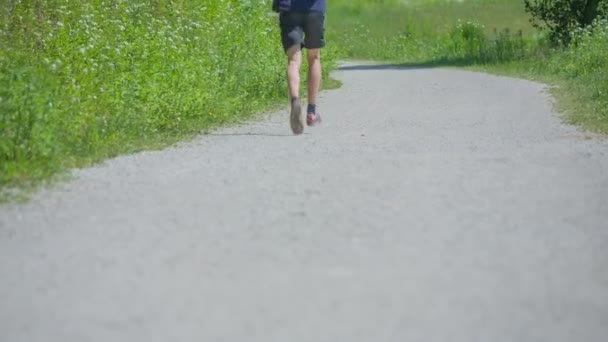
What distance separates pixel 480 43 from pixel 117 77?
22.1 meters

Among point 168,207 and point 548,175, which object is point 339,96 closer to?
point 548,175

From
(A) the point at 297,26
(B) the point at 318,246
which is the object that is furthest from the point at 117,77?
(B) the point at 318,246

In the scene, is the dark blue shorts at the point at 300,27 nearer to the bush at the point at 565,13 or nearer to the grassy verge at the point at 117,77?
the grassy verge at the point at 117,77

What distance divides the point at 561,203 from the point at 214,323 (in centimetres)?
281

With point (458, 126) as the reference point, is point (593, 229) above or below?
above

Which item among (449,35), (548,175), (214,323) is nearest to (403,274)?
(214,323)

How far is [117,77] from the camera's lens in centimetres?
1004

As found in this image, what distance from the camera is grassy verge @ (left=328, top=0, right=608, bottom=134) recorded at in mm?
14570

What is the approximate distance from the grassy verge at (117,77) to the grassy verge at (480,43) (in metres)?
3.65

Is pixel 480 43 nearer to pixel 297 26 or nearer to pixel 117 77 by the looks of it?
pixel 297 26

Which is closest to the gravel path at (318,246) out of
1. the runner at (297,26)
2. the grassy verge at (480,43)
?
the runner at (297,26)

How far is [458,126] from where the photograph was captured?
10.6 m

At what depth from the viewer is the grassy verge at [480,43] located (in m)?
14.6

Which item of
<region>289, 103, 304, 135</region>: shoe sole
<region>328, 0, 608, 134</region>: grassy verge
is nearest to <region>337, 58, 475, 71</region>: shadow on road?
<region>328, 0, 608, 134</region>: grassy verge
